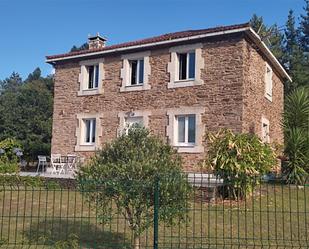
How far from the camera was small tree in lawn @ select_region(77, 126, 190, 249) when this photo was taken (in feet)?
22.3

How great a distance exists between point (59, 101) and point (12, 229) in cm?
1367

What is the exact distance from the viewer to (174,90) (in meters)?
18.2

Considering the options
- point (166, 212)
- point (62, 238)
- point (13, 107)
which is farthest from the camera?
point (13, 107)

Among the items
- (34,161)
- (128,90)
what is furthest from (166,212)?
(34,161)

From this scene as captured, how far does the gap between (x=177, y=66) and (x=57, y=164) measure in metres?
7.36

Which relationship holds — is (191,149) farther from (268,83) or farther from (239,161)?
(268,83)

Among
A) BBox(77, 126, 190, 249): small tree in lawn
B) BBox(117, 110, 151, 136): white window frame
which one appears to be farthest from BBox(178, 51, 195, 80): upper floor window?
BBox(77, 126, 190, 249): small tree in lawn

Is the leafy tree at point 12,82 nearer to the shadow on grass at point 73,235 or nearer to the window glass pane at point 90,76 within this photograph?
the window glass pane at point 90,76

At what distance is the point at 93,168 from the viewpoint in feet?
23.5

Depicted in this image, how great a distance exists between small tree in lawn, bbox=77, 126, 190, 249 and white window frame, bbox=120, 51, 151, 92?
11.9 metres

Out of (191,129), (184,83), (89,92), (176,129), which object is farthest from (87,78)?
(191,129)

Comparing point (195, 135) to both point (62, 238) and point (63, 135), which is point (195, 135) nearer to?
point (63, 135)

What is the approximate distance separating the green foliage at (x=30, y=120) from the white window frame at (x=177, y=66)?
1471cm

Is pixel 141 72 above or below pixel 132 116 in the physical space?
above
